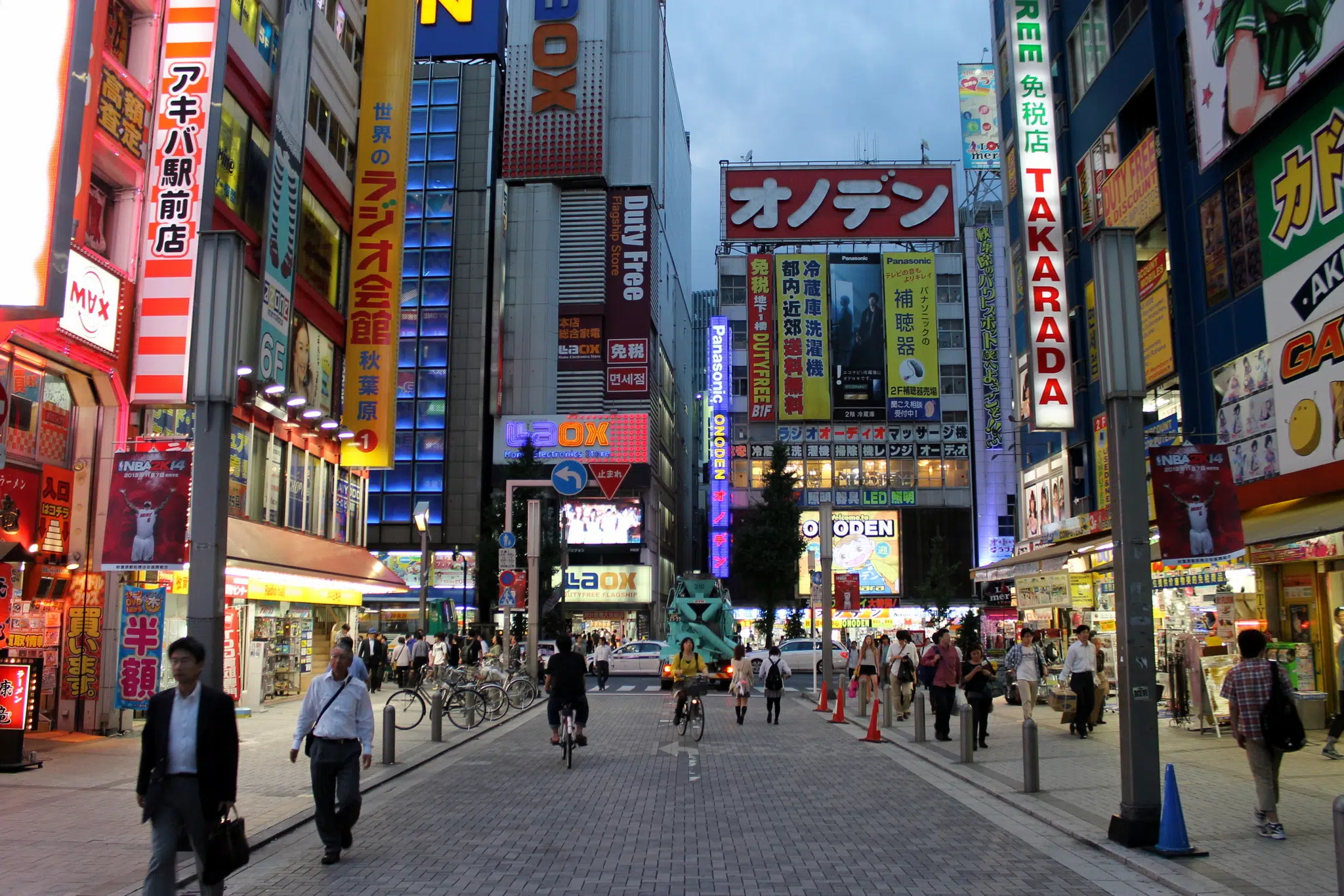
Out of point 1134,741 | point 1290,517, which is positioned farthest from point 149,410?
point 1290,517

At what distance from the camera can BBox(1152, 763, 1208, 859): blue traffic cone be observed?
852cm

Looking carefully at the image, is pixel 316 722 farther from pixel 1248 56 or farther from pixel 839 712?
pixel 1248 56

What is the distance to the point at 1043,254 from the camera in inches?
1012

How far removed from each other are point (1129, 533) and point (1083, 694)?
337 inches

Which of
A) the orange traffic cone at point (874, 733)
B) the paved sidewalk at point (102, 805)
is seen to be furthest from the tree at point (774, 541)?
the paved sidewalk at point (102, 805)

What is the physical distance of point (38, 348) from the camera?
658 inches

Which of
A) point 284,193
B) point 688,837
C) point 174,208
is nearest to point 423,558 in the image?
point 284,193

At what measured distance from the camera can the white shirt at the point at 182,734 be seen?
20.7ft

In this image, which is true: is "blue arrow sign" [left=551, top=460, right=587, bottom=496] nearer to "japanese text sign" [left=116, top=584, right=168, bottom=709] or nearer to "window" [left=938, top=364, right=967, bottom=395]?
"japanese text sign" [left=116, top=584, right=168, bottom=709]

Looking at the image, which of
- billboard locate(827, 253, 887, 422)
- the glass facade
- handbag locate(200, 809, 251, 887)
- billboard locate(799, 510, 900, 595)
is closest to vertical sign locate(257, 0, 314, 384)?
handbag locate(200, 809, 251, 887)

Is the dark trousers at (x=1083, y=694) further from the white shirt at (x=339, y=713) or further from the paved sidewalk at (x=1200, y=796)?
the white shirt at (x=339, y=713)

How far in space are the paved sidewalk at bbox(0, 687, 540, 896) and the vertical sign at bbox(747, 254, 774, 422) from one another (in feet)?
162

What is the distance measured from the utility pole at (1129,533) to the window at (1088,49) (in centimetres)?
1937

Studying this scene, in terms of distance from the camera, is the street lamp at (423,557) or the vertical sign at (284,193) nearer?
the vertical sign at (284,193)
